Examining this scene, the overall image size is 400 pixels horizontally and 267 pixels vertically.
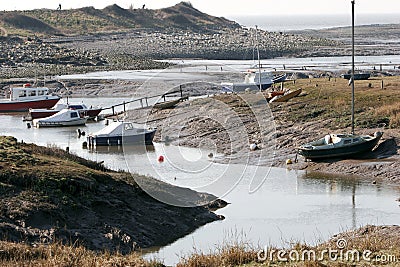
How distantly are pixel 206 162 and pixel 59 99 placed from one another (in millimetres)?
28451

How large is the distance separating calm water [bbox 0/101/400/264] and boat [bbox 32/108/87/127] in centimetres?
1107

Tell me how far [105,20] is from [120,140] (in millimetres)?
96996

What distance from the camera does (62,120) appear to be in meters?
55.1

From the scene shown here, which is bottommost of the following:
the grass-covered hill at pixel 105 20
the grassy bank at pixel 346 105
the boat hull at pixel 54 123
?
the boat hull at pixel 54 123

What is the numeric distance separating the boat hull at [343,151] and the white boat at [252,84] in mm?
24253

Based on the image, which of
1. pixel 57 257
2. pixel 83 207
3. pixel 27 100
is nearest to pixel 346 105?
pixel 83 207

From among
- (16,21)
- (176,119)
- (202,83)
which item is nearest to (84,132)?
(176,119)

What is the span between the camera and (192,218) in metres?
26.3

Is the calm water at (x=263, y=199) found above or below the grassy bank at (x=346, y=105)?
below

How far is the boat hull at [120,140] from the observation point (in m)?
45.2

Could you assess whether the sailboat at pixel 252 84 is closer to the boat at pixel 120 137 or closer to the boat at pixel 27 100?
the boat at pixel 27 100

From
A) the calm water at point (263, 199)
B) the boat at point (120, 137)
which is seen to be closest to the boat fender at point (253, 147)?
the calm water at point (263, 199)

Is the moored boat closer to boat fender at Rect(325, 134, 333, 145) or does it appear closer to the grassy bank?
boat fender at Rect(325, 134, 333, 145)

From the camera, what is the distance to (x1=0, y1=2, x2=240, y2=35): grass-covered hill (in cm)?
12769
